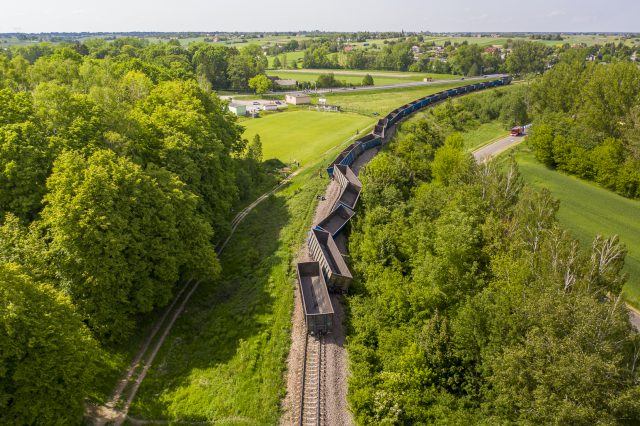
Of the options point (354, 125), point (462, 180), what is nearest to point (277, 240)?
point (462, 180)

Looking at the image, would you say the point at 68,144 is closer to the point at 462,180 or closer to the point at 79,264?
the point at 79,264

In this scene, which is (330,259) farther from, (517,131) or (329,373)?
(517,131)

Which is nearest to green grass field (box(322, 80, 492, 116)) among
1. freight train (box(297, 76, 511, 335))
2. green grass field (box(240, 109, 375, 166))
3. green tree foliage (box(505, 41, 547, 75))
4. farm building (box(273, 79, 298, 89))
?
green grass field (box(240, 109, 375, 166))

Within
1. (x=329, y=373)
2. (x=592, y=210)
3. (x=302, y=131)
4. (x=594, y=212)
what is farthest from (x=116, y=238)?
(x=302, y=131)

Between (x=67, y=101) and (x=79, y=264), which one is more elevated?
(x=67, y=101)

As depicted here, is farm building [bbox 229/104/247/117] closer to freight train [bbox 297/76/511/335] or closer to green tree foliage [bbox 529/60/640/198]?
freight train [bbox 297/76/511/335]

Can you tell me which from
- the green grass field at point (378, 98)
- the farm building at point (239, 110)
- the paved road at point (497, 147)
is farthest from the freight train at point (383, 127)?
the farm building at point (239, 110)
